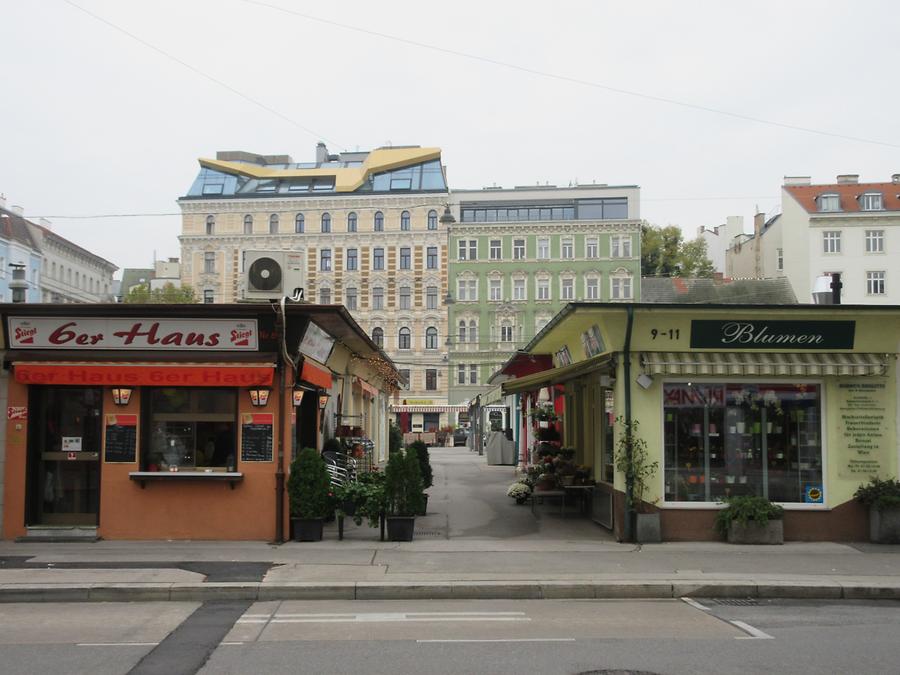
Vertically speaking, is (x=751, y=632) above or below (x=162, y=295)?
below

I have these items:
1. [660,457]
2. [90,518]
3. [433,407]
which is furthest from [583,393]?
[433,407]

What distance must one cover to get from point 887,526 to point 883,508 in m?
0.29

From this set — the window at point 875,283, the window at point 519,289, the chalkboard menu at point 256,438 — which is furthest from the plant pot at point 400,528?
the window at point 519,289

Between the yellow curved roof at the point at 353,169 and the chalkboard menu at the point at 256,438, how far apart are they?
56224mm

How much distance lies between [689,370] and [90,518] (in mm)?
→ 10225

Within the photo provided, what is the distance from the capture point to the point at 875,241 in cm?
5628

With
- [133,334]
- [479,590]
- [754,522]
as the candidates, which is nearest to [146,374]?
[133,334]

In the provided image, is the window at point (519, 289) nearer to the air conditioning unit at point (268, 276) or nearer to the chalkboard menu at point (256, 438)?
the air conditioning unit at point (268, 276)

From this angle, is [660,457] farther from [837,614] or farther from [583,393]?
[583,393]

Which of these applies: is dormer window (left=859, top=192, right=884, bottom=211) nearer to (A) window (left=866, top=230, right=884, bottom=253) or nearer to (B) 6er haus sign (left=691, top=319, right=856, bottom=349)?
(A) window (left=866, top=230, right=884, bottom=253)

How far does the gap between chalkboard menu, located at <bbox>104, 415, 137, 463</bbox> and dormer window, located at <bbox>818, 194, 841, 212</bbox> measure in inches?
2061

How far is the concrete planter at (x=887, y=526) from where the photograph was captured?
45.4 feet

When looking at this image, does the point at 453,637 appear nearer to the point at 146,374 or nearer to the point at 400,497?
the point at 400,497

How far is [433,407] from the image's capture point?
2662 inches
